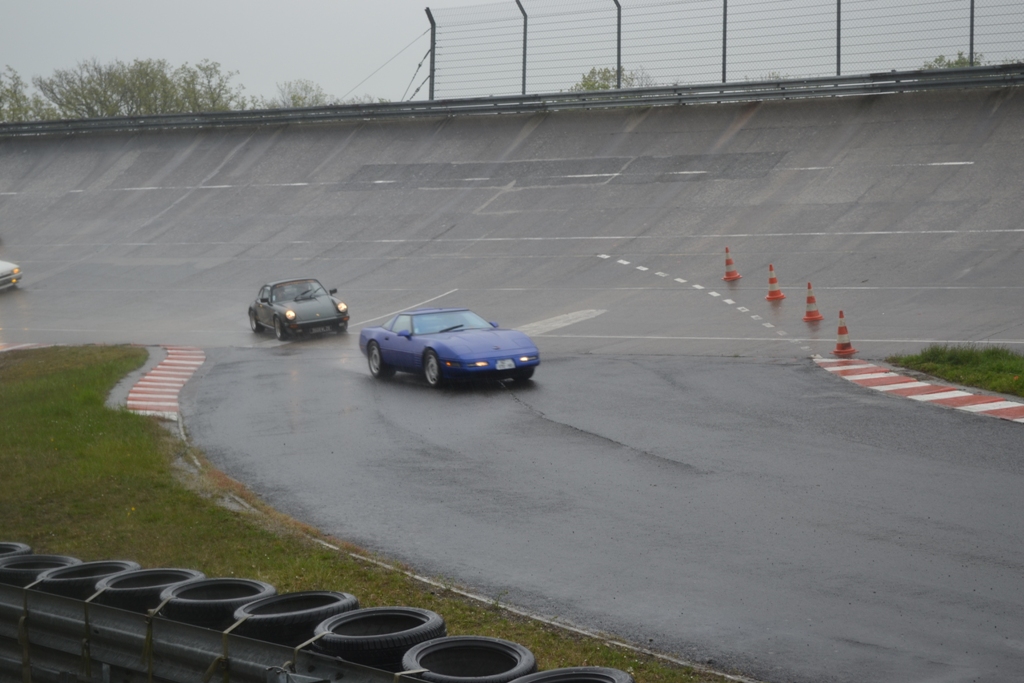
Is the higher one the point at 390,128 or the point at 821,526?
the point at 390,128

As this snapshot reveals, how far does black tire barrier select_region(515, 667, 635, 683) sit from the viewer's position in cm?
453

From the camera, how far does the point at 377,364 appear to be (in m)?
18.2

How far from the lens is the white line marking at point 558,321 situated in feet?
72.0

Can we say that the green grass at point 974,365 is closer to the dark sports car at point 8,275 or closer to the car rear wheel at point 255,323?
the car rear wheel at point 255,323

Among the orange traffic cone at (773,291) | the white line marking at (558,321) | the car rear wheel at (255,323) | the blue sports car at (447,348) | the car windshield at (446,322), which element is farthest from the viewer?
the car rear wheel at (255,323)

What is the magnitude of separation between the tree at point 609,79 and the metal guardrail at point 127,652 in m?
35.4

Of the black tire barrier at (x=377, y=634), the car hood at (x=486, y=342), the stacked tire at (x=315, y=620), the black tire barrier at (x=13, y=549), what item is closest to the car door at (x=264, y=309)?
the car hood at (x=486, y=342)

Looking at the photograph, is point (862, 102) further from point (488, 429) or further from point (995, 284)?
point (488, 429)

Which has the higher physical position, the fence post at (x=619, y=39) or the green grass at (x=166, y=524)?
the fence post at (x=619, y=39)

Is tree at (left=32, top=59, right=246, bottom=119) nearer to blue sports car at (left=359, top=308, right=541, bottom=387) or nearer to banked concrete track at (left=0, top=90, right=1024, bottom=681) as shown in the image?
banked concrete track at (left=0, top=90, right=1024, bottom=681)

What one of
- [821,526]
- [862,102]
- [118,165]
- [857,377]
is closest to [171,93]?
[118,165]

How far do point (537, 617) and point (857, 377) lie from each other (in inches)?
383

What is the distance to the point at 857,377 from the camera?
15.2 m

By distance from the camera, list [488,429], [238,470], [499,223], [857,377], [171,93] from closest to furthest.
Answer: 1. [238,470]
2. [488,429]
3. [857,377]
4. [499,223]
5. [171,93]
